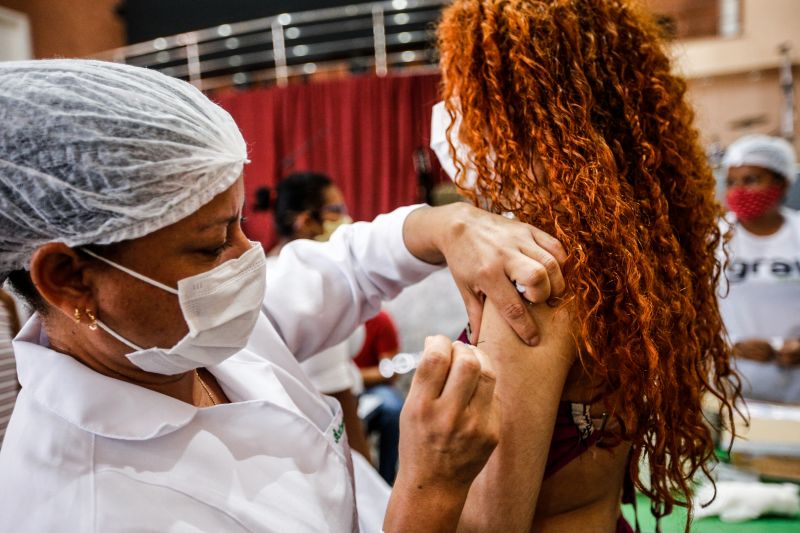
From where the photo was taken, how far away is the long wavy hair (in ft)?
2.90

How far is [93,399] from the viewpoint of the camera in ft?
2.70

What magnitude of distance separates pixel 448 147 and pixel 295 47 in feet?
21.8

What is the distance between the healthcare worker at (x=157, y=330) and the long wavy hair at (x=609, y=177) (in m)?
0.08

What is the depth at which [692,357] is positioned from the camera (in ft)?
3.23

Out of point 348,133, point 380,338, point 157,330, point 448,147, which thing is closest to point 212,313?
point 157,330

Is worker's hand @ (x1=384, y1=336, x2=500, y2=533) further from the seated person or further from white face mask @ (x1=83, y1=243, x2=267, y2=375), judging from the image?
the seated person

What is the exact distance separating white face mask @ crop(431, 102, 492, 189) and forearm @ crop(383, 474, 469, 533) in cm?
54

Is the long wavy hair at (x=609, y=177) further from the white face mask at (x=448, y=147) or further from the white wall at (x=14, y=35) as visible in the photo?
the white wall at (x=14, y=35)

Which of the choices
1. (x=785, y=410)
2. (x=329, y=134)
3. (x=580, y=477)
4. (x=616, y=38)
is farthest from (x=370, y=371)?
(x=329, y=134)

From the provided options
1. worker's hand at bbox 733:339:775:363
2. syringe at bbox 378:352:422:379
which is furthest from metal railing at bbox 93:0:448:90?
syringe at bbox 378:352:422:379

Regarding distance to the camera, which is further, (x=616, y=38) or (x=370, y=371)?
(x=370, y=371)

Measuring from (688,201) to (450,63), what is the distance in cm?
51

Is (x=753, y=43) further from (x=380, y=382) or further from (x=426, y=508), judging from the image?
(x=426, y=508)

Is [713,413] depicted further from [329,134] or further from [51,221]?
[329,134]
